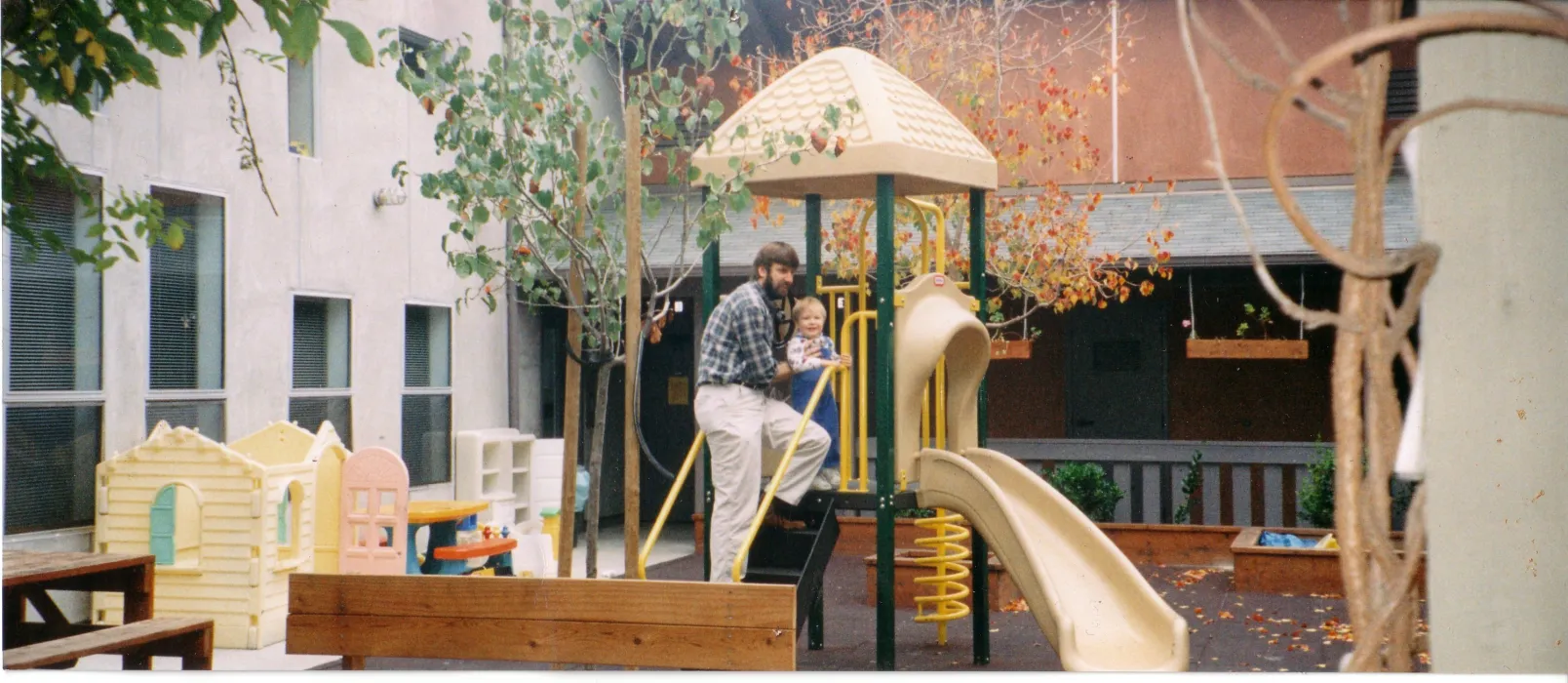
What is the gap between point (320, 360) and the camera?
209 inches

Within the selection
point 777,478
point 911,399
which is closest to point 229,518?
point 777,478

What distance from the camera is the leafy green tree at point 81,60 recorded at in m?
4.09

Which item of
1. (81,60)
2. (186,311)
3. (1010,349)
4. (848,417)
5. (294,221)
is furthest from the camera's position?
(1010,349)

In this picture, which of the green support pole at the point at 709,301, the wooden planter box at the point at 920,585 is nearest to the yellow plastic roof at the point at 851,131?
the green support pole at the point at 709,301

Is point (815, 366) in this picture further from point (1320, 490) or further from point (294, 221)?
point (1320, 490)

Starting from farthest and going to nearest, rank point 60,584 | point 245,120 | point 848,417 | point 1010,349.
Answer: point 1010,349, point 848,417, point 245,120, point 60,584

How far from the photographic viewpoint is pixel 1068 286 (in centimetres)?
770

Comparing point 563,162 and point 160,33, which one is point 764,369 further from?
point 160,33

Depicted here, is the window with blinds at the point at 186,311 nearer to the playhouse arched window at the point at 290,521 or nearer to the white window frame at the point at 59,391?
the white window frame at the point at 59,391

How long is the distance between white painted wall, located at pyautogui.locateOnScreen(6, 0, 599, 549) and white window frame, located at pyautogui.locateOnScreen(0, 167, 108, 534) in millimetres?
17

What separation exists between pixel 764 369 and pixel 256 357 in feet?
6.14

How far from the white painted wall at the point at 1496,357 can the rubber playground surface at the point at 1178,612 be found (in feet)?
5.85

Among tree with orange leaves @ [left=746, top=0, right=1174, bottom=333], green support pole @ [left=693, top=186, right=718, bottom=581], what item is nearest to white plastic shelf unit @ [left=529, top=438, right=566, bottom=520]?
green support pole @ [left=693, top=186, right=718, bottom=581]

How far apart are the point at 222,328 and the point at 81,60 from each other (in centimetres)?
115
